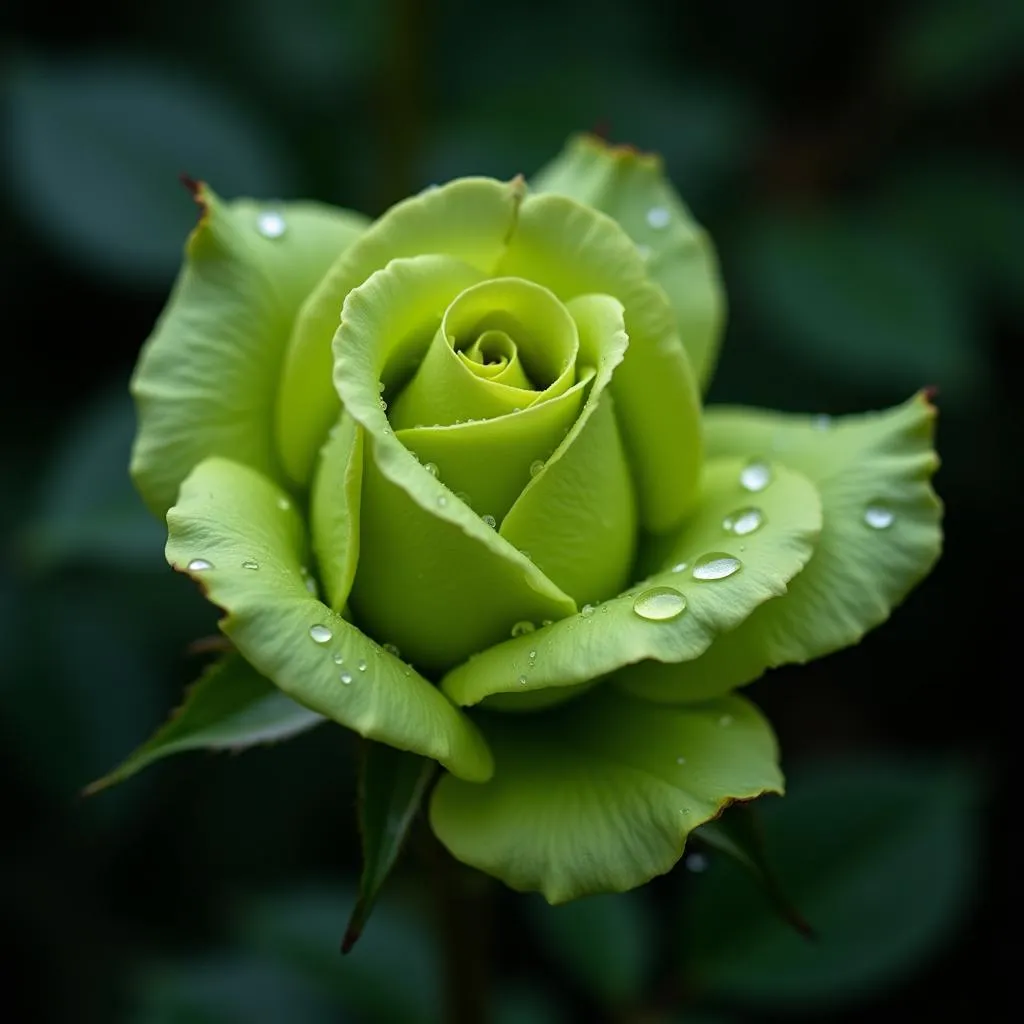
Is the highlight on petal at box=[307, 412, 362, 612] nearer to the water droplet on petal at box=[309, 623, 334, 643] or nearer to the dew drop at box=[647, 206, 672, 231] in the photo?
the water droplet on petal at box=[309, 623, 334, 643]

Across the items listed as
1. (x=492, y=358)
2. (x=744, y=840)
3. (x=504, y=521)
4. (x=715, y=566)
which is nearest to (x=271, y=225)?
(x=492, y=358)

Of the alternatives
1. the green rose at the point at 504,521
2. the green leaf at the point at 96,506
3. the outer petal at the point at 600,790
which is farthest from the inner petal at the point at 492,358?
the green leaf at the point at 96,506

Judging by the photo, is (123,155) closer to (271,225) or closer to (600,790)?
(271,225)

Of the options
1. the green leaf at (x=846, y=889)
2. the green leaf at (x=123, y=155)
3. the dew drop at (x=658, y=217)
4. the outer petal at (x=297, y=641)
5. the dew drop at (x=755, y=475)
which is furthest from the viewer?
the green leaf at (x=123, y=155)

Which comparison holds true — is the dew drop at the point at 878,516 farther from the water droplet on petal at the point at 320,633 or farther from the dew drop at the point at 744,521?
the water droplet on petal at the point at 320,633

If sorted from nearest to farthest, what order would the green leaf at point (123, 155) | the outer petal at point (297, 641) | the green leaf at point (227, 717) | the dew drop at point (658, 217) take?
1. the outer petal at point (297, 641)
2. the green leaf at point (227, 717)
3. the dew drop at point (658, 217)
4. the green leaf at point (123, 155)

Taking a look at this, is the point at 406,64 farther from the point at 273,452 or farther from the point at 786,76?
the point at 273,452
